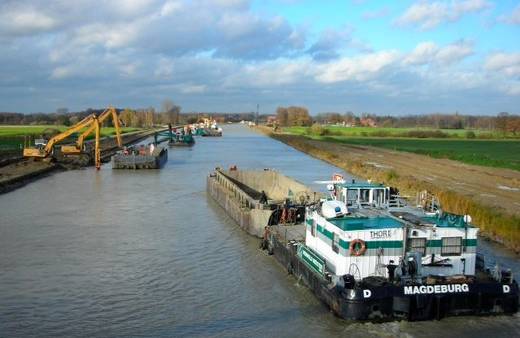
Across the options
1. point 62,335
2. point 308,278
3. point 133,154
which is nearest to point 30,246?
point 62,335

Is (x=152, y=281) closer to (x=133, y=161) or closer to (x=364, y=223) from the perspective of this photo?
(x=364, y=223)

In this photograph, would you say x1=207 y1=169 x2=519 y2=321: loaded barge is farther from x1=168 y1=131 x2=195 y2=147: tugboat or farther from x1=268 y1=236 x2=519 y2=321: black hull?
x1=168 y1=131 x2=195 y2=147: tugboat

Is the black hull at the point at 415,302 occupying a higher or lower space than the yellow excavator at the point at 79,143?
lower

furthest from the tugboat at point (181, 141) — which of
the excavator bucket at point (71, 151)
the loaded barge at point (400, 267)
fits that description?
the loaded barge at point (400, 267)

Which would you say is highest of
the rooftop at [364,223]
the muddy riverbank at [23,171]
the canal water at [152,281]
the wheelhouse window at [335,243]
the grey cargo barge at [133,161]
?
the rooftop at [364,223]

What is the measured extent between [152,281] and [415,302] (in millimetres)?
7608

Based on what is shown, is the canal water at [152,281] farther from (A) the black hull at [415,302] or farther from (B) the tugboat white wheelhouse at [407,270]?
(B) the tugboat white wheelhouse at [407,270]

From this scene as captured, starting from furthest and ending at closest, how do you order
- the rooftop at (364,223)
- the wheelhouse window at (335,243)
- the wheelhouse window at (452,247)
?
1. the wheelhouse window at (335,243)
2. the wheelhouse window at (452,247)
3. the rooftop at (364,223)

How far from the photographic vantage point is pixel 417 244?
1368cm

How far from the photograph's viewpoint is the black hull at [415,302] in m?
12.8

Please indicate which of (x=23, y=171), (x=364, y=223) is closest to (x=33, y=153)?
(x=23, y=171)

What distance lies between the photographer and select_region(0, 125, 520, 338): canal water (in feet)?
43.3

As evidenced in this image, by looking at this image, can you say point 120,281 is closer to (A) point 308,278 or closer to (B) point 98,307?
→ (B) point 98,307

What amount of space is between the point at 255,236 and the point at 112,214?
850 cm
